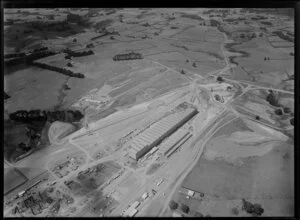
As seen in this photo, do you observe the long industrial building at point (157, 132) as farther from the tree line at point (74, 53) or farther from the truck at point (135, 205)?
the tree line at point (74, 53)

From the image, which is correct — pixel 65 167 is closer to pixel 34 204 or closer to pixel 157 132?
pixel 34 204

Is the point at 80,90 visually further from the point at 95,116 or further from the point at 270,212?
the point at 270,212

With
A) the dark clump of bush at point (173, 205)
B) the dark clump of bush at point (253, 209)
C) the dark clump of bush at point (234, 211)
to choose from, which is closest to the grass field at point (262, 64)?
the dark clump of bush at point (253, 209)

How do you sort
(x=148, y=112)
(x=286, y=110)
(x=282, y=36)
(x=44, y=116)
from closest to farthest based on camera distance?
(x=44, y=116) → (x=148, y=112) → (x=286, y=110) → (x=282, y=36)

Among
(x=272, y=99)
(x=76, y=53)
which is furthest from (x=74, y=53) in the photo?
(x=272, y=99)
